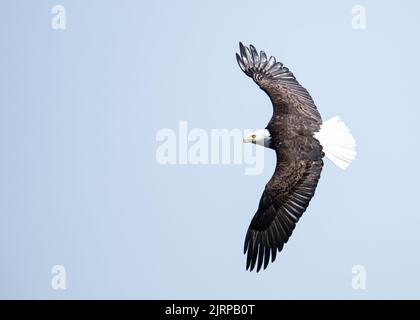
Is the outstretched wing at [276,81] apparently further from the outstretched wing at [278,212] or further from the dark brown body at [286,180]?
the outstretched wing at [278,212]

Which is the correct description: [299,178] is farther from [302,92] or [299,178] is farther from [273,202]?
[302,92]

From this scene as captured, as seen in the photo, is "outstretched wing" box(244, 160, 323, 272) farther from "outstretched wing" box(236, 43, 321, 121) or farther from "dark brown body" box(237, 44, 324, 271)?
"outstretched wing" box(236, 43, 321, 121)

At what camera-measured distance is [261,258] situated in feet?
44.8

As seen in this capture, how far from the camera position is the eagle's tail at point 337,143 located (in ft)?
47.2

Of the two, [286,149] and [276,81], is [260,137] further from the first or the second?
[276,81]

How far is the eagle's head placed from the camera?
14.8m

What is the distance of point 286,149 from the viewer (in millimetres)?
14203

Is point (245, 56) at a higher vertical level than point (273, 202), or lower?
higher

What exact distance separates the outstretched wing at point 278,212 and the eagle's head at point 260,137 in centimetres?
109

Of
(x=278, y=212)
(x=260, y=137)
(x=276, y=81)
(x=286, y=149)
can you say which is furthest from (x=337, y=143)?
(x=276, y=81)

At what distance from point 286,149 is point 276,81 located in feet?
6.49
